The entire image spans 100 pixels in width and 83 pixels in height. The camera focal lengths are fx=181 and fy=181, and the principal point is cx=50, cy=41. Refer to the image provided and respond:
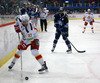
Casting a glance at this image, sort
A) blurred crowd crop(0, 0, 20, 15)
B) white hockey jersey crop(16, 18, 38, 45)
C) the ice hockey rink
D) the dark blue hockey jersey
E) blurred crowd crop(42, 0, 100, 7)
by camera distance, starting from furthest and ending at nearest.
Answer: blurred crowd crop(42, 0, 100, 7), blurred crowd crop(0, 0, 20, 15), the dark blue hockey jersey, white hockey jersey crop(16, 18, 38, 45), the ice hockey rink

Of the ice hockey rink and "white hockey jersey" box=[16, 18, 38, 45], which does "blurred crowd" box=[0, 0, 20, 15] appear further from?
"white hockey jersey" box=[16, 18, 38, 45]

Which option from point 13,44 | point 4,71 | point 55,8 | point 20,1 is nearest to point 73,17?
point 55,8

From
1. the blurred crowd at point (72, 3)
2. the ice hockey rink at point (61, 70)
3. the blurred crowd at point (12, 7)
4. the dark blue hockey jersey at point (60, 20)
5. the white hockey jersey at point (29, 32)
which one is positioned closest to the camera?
the ice hockey rink at point (61, 70)

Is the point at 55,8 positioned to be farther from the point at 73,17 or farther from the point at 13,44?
the point at 13,44

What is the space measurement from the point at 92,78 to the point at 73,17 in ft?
69.9

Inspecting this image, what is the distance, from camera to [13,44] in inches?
203

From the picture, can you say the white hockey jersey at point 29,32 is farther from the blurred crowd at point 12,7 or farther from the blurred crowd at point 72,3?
the blurred crowd at point 72,3

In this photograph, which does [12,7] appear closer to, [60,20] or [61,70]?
[60,20]

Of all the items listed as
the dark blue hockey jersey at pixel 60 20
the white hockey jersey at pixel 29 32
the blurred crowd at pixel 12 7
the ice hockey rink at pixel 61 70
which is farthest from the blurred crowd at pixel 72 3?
the white hockey jersey at pixel 29 32

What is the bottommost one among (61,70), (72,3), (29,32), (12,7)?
(61,70)

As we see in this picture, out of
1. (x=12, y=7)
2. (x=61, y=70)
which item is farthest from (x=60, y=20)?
(x=12, y=7)

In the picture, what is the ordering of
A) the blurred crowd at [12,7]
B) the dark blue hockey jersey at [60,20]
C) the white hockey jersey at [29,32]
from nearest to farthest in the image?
the white hockey jersey at [29,32]
the dark blue hockey jersey at [60,20]
the blurred crowd at [12,7]

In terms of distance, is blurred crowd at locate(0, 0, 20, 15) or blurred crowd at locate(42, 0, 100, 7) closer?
blurred crowd at locate(0, 0, 20, 15)

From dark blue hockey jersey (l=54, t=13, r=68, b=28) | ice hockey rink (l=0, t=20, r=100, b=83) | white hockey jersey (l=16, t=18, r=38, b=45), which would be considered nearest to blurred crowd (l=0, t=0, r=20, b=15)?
dark blue hockey jersey (l=54, t=13, r=68, b=28)
